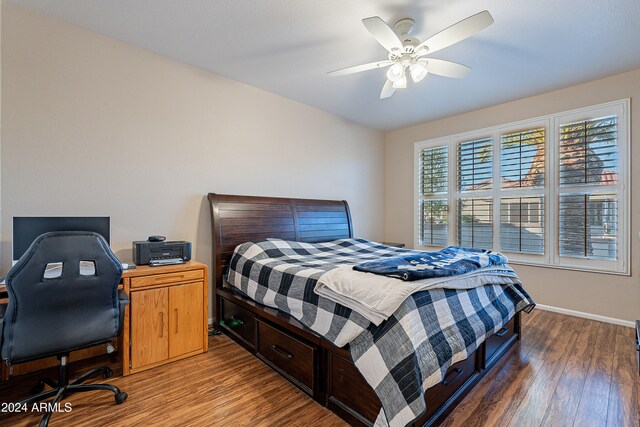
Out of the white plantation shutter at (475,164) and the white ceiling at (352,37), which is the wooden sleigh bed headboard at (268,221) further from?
the white plantation shutter at (475,164)

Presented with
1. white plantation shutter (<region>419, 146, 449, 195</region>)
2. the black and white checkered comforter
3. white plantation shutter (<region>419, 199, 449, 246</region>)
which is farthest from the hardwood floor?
white plantation shutter (<region>419, 146, 449, 195</region>)

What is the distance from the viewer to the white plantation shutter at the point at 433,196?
14.1 feet

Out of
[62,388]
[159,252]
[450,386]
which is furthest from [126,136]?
[450,386]

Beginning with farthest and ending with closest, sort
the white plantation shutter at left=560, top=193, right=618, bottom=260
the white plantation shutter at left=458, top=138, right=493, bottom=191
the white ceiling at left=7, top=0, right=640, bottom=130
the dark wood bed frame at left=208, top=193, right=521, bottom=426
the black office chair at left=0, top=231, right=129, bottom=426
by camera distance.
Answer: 1. the white plantation shutter at left=458, top=138, right=493, bottom=191
2. the white plantation shutter at left=560, top=193, right=618, bottom=260
3. the white ceiling at left=7, top=0, right=640, bottom=130
4. the dark wood bed frame at left=208, top=193, right=521, bottom=426
5. the black office chair at left=0, top=231, right=129, bottom=426

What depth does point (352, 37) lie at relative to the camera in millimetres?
2346

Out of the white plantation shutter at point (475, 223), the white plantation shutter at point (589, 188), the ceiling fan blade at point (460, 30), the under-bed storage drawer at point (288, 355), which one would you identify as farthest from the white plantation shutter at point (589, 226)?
the under-bed storage drawer at point (288, 355)

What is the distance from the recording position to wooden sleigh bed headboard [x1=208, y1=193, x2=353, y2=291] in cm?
284

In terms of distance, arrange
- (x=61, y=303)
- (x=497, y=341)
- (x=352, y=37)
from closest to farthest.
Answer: (x=61, y=303)
(x=497, y=341)
(x=352, y=37)

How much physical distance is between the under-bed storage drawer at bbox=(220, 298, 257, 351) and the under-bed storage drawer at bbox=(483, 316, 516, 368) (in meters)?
1.72

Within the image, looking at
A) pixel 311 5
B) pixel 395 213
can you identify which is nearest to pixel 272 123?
pixel 311 5

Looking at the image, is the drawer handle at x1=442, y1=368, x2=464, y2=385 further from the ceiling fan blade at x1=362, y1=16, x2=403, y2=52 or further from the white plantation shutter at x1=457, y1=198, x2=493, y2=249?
the white plantation shutter at x1=457, y1=198, x2=493, y2=249

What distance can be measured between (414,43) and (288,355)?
2.34 meters

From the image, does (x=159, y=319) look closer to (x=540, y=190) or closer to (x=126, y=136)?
(x=126, y=136)

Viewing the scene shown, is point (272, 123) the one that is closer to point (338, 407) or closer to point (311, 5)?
point (311, 5)
